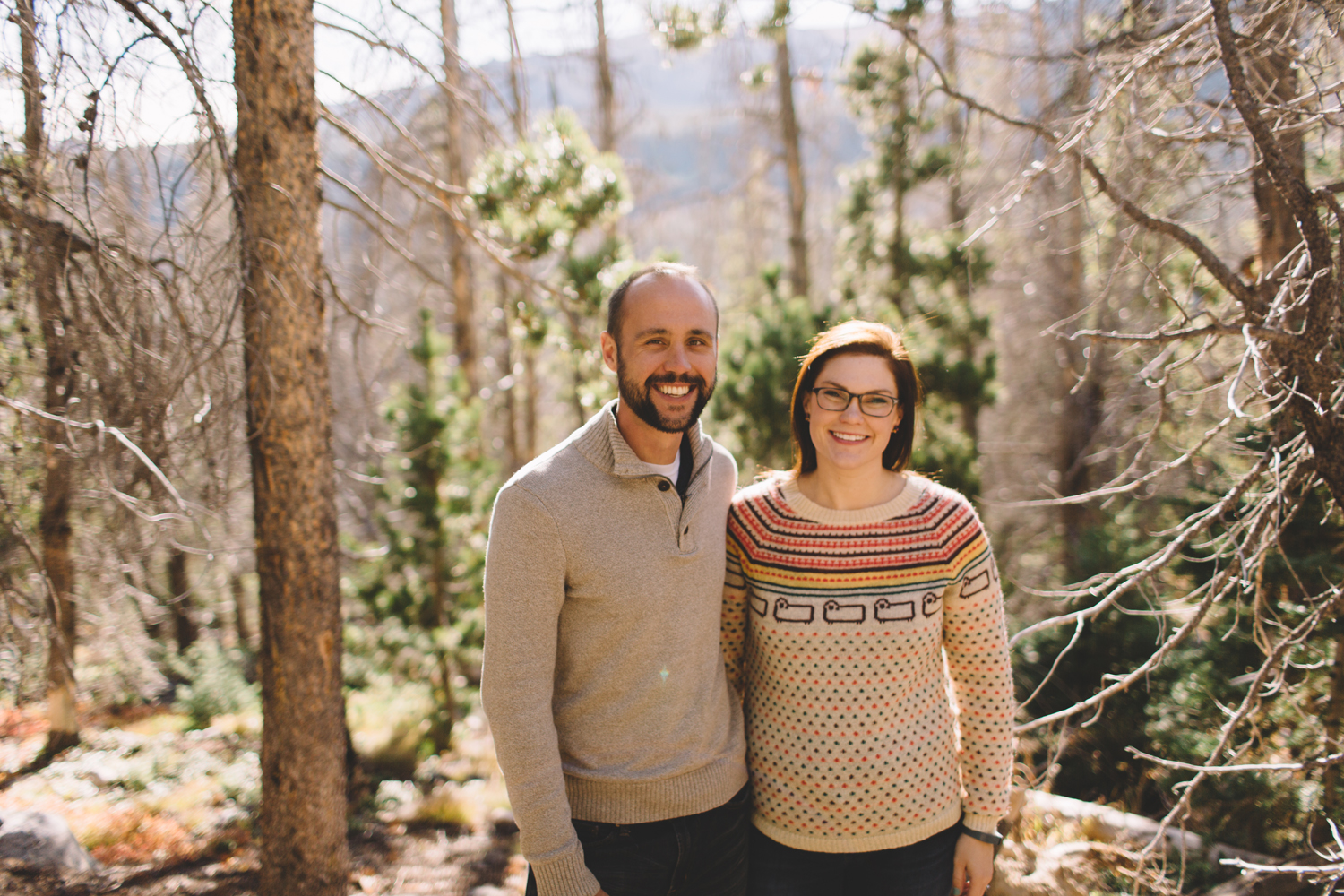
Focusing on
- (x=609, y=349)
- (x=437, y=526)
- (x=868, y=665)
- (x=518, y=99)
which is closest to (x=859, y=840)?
(x=868, y=665)

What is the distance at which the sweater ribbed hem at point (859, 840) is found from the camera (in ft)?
6.28

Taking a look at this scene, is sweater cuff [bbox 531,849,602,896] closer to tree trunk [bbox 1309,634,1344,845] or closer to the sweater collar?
the sweater collar

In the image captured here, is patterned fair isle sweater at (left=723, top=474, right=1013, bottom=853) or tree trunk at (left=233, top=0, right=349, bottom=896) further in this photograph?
tree trunk at (left=233, top=0, right=349, bottom=896)

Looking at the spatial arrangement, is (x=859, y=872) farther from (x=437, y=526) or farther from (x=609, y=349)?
(x=437, y=526)

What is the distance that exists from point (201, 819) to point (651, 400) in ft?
17.6

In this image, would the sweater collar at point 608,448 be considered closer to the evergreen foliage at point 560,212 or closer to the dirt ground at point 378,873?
the evergreen foliage at point 560,212

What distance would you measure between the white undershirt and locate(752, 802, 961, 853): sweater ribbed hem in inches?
36.8

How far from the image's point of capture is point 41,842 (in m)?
3.80

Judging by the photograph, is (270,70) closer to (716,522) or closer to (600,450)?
(600,450)

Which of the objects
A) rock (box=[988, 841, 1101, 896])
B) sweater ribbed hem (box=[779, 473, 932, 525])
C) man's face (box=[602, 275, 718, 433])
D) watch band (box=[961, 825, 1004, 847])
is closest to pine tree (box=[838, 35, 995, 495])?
rock (box=[988, 841, 1101, 896])

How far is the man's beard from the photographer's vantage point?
1875 millimetres

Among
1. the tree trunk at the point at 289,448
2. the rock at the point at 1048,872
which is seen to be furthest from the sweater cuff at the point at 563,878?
the rock at the point at 1048,872

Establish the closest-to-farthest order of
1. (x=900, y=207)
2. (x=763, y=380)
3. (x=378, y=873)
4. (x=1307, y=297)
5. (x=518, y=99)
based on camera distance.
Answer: (x=1307, y=297) → (x=518, y=99) → (x=378, y=873) → (x=763, y=380) → (x=900, y=207)

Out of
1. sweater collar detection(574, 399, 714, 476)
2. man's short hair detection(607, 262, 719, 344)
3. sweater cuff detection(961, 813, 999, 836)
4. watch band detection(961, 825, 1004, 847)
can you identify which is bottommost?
watch band detection(961, 825, 1004, 847)
